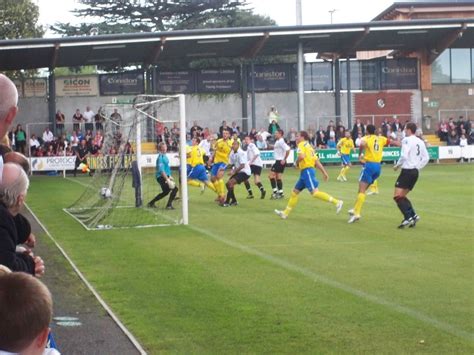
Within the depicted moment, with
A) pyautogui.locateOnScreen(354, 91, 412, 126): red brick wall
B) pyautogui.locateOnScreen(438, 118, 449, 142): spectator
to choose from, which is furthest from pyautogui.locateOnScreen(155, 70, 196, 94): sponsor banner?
pyautogui.locateOnScreen(438, 118, 449, 142): spectator

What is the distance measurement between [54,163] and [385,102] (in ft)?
69.5

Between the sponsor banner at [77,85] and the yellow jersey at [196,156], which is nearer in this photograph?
the yellow jersey at [196,156]

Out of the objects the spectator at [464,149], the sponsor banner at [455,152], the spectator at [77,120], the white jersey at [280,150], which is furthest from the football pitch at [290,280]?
the spectator at [464,149]

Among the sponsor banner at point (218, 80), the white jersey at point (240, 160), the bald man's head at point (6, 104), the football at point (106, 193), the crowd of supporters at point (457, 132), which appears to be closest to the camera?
the bald man's head at point (6, 104)

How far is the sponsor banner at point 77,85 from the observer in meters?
52.8

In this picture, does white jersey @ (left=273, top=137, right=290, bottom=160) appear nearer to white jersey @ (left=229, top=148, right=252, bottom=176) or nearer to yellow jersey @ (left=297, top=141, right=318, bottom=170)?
white jersey @ (left=229, top=148, right=252, bottom=176)

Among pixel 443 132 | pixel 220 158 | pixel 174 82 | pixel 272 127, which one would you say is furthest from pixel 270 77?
→ pixel 220 158

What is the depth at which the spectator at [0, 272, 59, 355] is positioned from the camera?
3584 mm

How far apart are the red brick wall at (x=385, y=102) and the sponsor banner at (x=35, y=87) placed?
Result: 17750mm

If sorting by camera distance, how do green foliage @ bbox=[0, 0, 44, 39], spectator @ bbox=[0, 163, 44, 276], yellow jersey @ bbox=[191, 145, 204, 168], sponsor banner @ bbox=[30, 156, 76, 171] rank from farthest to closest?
Result: 1. green foliage @ bbox=[0, 0, 44, 39]
2. sponsor banner @ bbox=[30, 156, 76, 171]
3. yellow jersey @ bbox=[191, 145, 204, 168]
4. spectator @ bbox=[0, 163, 44, 276]

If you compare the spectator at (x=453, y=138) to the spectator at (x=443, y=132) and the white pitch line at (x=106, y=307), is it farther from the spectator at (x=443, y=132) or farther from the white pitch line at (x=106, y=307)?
the white pitch line at (x=106, y=307)

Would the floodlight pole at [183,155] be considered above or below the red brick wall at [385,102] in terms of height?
below

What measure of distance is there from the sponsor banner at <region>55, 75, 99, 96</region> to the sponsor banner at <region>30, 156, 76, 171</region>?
9105 mm

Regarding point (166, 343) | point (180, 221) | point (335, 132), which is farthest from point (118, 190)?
point (335, 132)
